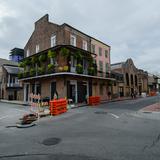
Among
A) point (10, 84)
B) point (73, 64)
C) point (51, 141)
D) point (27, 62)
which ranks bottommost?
point (51, 141)

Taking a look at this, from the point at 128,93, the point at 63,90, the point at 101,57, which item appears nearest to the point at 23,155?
the point at 63,90

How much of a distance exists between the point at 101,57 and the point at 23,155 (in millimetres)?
25233

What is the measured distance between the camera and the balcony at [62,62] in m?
20.1

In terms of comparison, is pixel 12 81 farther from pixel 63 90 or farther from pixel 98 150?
pixel 98 150

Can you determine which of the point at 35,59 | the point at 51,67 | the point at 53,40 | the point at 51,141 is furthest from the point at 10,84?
the point at 51,141

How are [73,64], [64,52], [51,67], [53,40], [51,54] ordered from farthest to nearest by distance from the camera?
[53,40], [73,64], [51,54], [51,67], [64,52]

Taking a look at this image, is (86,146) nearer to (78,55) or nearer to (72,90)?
(72,90)

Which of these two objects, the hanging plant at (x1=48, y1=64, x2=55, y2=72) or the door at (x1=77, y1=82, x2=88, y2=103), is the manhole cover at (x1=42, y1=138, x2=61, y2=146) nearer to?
the hanging plant at (x1=48, y1=64, x2=55, y2=72)

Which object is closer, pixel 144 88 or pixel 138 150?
pixel 138 150

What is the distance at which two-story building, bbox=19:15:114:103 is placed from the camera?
2036 centimetres

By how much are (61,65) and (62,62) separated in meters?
0.40

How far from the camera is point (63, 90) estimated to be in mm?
20109

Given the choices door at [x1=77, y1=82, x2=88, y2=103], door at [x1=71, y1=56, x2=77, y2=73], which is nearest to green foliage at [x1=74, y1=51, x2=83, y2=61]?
door at [x1=71, y1=56, x2=77, y2=73]

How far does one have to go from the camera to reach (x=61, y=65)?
20516mm
